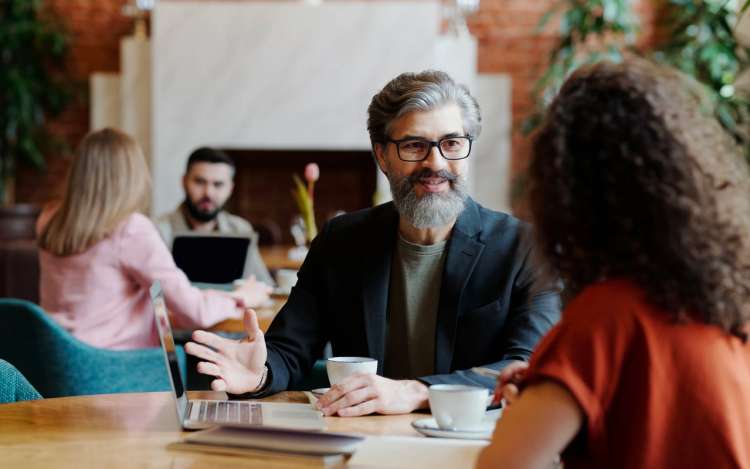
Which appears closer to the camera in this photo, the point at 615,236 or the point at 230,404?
the point at 615,236

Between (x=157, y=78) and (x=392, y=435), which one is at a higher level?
(x=157, y=78)

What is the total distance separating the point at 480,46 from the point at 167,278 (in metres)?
5.58

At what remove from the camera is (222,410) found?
63.1 inches

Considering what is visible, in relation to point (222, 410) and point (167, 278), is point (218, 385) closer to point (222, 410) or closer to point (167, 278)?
point (222, 410)

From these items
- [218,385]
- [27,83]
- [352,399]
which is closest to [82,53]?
[27,83]

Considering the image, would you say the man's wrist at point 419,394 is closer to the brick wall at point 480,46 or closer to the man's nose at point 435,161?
the man's nose at point 435,161

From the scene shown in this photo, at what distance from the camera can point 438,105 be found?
2.09m

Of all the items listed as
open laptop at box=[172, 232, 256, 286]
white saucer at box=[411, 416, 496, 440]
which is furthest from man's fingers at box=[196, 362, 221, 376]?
open laptop at box=[172, 232, 256, 286]

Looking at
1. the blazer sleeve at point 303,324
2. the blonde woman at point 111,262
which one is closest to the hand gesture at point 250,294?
the blonde woman at point 111,262

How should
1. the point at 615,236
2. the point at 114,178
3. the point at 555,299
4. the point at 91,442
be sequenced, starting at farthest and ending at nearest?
1. the point at 114,178
2. the point at 555,299
3. the point at 91,442
4. the point at 615,236

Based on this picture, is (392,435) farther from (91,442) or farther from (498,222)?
(498,222)

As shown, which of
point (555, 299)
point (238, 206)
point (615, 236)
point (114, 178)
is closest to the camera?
point (615, 236)

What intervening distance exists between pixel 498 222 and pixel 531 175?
3.38 ft

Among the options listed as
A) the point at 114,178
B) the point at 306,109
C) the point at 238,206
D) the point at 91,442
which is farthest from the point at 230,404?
the point at 238,206
